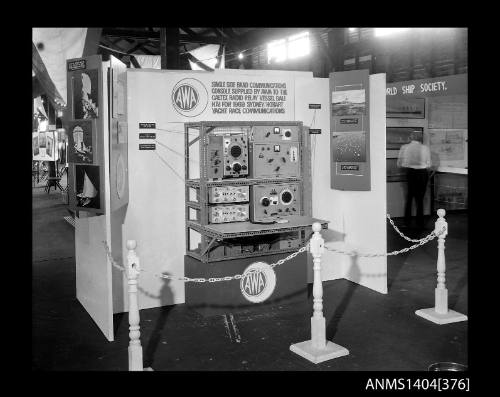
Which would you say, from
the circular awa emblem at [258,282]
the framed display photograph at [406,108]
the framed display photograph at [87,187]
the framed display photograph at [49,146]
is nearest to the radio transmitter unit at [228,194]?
the circular awa emblem at [258,282]

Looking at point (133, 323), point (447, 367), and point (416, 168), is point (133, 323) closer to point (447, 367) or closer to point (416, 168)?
Result: point (447, 367)

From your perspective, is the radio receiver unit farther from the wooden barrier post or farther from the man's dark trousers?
the man's dark trousers

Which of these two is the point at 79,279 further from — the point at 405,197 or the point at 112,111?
the point at 405,197

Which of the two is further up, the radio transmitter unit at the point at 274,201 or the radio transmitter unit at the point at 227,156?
the radio transmitter unit at the point at 227,156

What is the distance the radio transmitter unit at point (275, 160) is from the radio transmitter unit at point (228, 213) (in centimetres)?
41

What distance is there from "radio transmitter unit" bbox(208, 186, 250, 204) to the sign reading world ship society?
40.3 inches

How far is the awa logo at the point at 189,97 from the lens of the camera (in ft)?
22.7

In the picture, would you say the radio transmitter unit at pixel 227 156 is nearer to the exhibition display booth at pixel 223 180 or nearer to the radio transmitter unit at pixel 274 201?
the exhibition display booth at pixel 223 180

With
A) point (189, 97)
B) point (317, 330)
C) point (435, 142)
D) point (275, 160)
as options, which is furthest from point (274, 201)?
point (435, 142)

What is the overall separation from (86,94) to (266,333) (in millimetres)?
2926

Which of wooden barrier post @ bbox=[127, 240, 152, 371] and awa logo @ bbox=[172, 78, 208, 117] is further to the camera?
awa logo @ bbox=[172, 78, 208, 117]

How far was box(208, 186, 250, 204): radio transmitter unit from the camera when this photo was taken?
6.57 metres

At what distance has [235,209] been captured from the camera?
264 inches

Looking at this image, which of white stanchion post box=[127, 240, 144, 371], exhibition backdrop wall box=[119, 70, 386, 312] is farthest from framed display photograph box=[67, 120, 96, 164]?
white stanchion post box=[127, 240, 144, 371]
